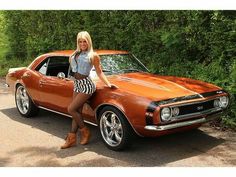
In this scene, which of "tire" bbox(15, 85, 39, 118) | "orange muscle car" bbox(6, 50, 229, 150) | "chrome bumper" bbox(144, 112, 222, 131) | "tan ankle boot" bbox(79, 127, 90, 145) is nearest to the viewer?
"chrome bumper" bbox(144, 112, 222, 131)

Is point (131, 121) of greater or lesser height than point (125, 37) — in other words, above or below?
below

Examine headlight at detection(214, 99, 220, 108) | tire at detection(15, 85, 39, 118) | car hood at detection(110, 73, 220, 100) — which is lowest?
tire at detection(15, 85, 39, 118)

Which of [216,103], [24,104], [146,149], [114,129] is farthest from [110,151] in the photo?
[24,104]

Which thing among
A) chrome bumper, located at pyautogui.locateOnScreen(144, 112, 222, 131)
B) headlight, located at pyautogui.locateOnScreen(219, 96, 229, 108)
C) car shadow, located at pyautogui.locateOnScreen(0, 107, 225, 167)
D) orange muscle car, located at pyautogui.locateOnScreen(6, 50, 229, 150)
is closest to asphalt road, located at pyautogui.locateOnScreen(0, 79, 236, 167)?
car shadow, located at pyautogui.locateOnScreen(0, 107, 225, 167)

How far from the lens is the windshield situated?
7547 millimetres

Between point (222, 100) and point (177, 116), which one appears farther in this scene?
point (222, 100)

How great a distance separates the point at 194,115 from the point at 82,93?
1714 millimetres

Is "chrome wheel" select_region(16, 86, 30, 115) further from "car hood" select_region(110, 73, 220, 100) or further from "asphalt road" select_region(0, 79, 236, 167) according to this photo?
"car hood" select_region(110, 73, 220, 100)

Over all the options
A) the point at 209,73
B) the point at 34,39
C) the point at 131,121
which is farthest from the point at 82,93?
the point at 34,39

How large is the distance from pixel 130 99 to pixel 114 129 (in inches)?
25.2

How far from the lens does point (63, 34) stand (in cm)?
1524

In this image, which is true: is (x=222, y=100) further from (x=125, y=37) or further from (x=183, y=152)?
(x=125, y=37)

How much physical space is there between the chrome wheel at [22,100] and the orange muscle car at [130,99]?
47cm

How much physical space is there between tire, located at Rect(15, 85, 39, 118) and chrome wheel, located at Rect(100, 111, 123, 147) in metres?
2.41
